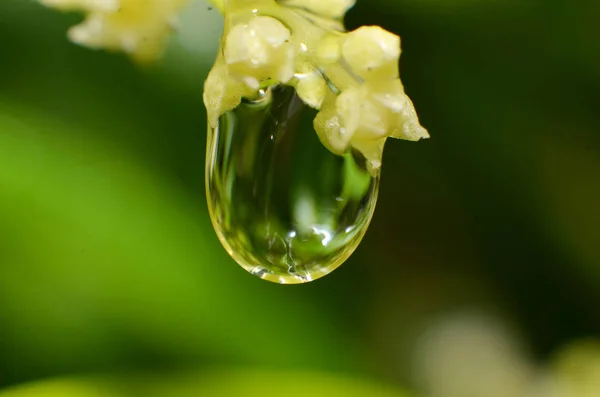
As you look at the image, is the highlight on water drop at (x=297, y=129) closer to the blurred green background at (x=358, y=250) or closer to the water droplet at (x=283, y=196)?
the water droplet at (x=283, y=196)

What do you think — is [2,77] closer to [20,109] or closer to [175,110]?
[20,109]

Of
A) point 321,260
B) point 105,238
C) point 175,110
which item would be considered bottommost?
point 321,260

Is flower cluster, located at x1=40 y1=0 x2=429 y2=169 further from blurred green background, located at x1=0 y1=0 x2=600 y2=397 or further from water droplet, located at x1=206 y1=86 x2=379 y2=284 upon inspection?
blurred green background, located at x1=0 y1=0 x2=600 y2=397

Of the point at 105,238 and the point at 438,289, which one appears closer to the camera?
the point at 105,238

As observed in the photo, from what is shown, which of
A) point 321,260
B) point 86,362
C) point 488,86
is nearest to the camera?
point 321,260

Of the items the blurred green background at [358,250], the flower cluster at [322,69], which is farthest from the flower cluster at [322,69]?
the blurred green background at [358,250]

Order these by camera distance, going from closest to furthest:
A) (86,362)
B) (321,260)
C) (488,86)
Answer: (321,260), (86,362), (488,86)

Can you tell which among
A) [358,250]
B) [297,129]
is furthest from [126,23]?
[358,250]

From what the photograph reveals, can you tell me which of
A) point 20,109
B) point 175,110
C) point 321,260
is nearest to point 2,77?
point 20,109

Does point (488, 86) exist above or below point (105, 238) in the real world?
above
